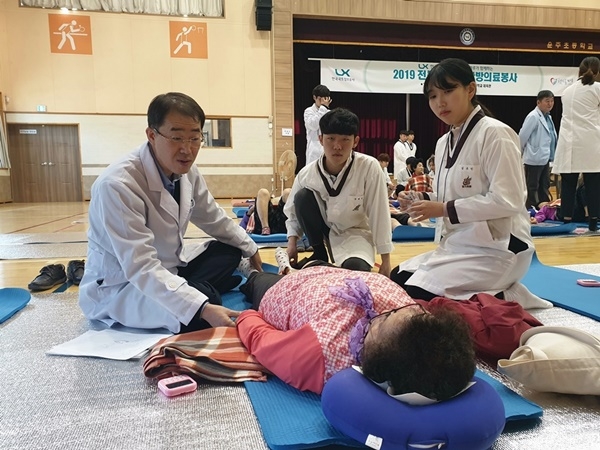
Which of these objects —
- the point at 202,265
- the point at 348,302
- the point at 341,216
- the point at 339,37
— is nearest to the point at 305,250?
the point at 341,216

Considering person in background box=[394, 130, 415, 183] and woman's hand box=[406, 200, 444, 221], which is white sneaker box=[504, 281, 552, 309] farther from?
person in background box=[394, 130, 415, 183]

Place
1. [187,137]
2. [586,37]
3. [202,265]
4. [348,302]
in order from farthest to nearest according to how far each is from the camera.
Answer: [586,37], [202,265], [187,137], [348,302]

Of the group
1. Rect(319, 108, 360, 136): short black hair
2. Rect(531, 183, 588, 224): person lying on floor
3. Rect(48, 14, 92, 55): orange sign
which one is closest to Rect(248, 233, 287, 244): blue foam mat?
Rect(319, 108, 360, 136): short black hair

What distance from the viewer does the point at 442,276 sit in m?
1.83

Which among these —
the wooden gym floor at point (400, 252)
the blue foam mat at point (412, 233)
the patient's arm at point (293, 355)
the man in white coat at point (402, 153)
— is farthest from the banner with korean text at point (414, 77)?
the patient's arm at point (293, 355)

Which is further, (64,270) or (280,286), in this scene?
(64,270)

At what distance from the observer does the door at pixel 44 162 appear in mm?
8586

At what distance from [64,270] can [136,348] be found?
1344mm

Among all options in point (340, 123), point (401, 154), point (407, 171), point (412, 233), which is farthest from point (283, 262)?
point (401, 154)

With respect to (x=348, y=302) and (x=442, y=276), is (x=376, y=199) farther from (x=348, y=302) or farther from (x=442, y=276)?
(x=348, y=302)

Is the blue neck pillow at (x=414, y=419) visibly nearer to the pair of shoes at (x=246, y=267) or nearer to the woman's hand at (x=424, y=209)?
the woman's hand at (x=424, y=209)

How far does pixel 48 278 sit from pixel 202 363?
59.5 inches

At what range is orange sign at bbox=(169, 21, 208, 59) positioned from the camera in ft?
27.7

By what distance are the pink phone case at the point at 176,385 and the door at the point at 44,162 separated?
856 cm
